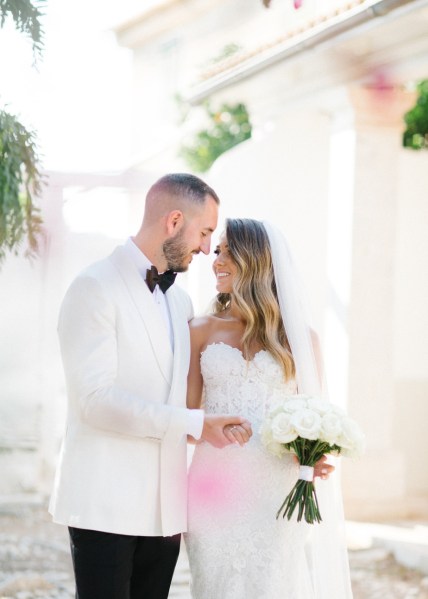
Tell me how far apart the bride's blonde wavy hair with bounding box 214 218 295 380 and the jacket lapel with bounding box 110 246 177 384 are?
41 cm

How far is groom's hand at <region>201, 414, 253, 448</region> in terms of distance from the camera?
9.00 ft

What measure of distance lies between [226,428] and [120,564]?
489 millimetres

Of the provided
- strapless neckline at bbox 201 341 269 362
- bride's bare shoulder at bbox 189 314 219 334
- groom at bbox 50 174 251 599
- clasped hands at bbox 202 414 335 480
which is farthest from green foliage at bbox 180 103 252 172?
clasped hands at bbox 202 414 335 480

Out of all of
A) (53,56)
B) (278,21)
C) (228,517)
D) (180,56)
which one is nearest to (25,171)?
(53,56)

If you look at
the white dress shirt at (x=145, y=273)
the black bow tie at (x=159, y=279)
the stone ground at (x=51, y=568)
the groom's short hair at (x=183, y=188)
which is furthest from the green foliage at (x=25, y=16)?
the stone ground at (x=51, y=568)

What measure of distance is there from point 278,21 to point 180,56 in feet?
5.01

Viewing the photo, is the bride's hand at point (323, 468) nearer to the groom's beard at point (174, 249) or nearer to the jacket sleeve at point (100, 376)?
the jacket sleeve at point (100, 376)

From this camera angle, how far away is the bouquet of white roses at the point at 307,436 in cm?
270


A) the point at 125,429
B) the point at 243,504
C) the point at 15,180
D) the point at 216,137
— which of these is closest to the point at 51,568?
the point at 15,180

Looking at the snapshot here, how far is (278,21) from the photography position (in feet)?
28.9

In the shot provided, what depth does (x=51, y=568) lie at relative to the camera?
16.7 feet

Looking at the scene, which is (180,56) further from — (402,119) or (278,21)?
(402,119)

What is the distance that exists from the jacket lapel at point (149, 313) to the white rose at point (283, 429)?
339 millimetres

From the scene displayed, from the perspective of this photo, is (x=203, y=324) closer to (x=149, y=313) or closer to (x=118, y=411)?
(x=149, y=313)
